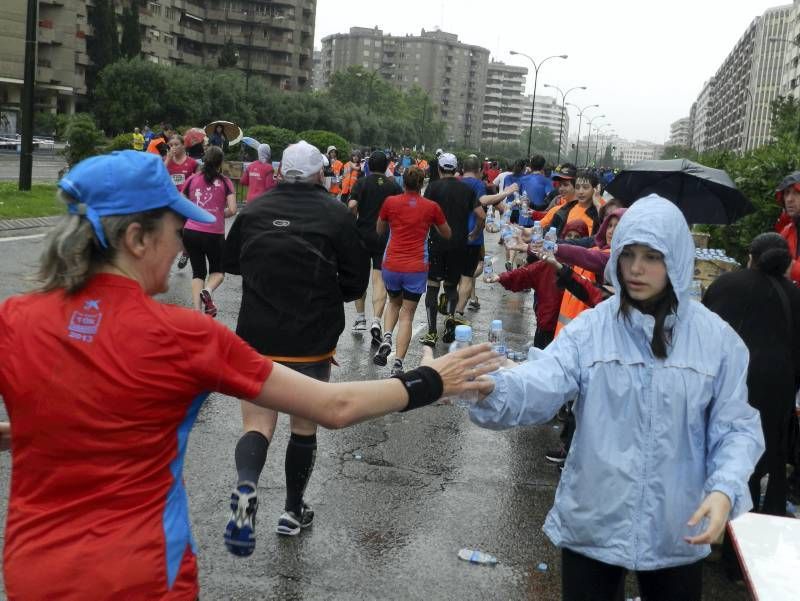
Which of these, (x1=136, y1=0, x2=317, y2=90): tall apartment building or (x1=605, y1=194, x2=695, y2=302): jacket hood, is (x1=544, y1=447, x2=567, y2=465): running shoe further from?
(x1=136, y1=0, x2=317, y2=90): tall apartment building

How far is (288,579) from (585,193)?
585 centimetres

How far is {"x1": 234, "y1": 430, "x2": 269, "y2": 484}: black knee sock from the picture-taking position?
4.11 metres

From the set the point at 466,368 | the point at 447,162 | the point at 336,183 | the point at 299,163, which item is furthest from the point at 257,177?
the point at 466,368

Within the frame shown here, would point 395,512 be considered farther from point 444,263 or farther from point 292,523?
point 444,263

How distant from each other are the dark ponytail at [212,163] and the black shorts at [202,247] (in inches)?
24.2

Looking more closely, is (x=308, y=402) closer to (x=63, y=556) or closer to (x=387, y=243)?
(x=63, y=556)

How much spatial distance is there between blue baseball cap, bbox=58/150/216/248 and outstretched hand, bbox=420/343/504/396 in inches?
37.5

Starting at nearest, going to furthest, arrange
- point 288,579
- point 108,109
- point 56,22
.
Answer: point 288,579 → point 108,109 → point 56,22

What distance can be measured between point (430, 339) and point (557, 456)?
365 centimetres

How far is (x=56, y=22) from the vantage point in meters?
71.1

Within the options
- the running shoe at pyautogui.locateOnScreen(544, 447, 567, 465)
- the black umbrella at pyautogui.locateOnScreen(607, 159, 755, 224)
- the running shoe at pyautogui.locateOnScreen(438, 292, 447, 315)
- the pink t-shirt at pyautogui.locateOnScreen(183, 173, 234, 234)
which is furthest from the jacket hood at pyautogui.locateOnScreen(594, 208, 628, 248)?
the pink t-shirt at pyautogui.locateOnScreen(183, 173, 234, 234)

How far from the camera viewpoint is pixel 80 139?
2086 cm

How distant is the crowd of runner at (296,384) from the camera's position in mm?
2029

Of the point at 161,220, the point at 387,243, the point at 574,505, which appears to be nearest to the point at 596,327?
the point at 574,505
